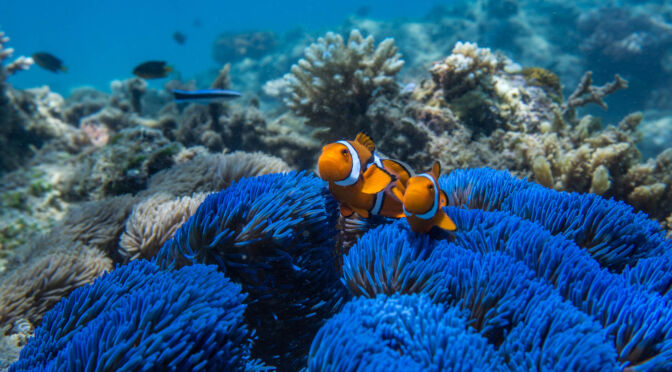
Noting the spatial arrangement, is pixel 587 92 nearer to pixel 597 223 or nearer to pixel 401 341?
pixel 597 223

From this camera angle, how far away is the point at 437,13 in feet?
75.2

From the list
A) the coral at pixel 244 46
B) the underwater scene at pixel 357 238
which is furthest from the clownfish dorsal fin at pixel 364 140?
the coral at pixel 244 46

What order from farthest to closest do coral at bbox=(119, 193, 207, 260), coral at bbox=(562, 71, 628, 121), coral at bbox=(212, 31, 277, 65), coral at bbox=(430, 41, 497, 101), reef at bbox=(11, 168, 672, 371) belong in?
coral at bbox=(212, 31, 277, 65)
coral at bbox=(562, 71, 628, 121)
coral at bbox=(430, 41, 497, 101)
coral at bbox=(119, 193, 207, 260)
reef at bbox=(11, 168, 672, 371)

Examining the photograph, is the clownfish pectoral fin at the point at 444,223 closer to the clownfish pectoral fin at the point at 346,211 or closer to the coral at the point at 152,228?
the clownfish pectoral fin at the point at 346,211

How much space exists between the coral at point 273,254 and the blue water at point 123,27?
221ft

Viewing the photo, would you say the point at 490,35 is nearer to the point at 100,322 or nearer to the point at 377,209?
the point at 377,209

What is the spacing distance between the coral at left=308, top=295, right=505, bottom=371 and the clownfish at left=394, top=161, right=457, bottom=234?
0.38 metres

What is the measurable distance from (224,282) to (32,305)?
187 cm

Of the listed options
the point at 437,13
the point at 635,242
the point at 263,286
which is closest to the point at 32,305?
the point at 263,286

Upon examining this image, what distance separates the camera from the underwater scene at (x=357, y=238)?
117cm

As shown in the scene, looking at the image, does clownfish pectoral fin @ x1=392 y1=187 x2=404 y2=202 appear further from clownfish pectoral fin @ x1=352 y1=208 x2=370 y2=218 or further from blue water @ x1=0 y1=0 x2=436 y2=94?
blue water @ x1=0 y1=0 x2=436 y2=94

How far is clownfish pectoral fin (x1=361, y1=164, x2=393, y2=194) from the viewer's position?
175 cm

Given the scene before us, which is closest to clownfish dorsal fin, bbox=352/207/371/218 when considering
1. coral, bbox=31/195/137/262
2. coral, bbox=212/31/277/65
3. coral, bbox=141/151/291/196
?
coral, bbox=141/151/291/196

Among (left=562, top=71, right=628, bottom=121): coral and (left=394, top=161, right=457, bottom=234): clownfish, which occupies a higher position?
(left=562, top=71, right=628, bottom=121): coral
